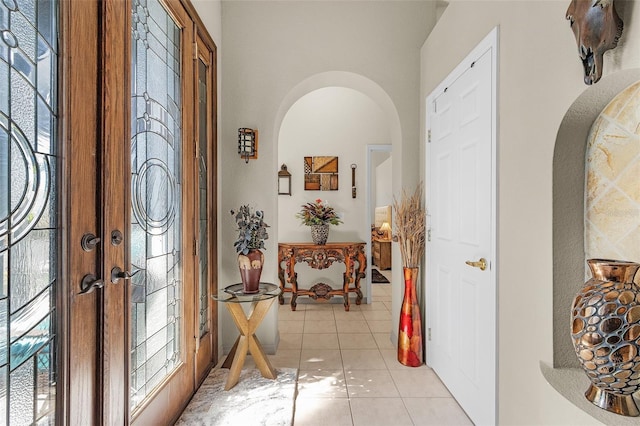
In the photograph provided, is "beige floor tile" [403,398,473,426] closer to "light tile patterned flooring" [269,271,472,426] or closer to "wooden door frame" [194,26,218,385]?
"light tile patterned flooring" [269,271,472,426]

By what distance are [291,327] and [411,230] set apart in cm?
180

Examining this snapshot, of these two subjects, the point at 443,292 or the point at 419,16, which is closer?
the point at 443,292

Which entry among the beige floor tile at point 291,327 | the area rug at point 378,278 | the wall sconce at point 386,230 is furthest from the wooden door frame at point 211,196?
the wall sconce at point 386,230

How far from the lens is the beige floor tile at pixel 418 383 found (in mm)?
2324

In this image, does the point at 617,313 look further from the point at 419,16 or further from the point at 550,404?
the point at 419,16

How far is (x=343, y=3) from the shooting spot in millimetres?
3018

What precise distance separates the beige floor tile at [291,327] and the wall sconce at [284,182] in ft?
5.78

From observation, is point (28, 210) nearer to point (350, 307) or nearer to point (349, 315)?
point (349, 315)

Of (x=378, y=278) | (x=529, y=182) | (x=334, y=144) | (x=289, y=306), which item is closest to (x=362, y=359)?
(x=289, y=306)

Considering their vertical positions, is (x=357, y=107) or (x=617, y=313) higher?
(x=357, y=107)

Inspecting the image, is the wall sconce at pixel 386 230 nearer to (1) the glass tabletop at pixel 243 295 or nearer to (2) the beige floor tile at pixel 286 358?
(2) the beige floor tile at pixel 286 358

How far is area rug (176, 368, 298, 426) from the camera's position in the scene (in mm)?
2012

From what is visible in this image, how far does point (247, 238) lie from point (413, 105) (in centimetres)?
178

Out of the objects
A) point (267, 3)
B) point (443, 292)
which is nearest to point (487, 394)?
point (443, 292)
